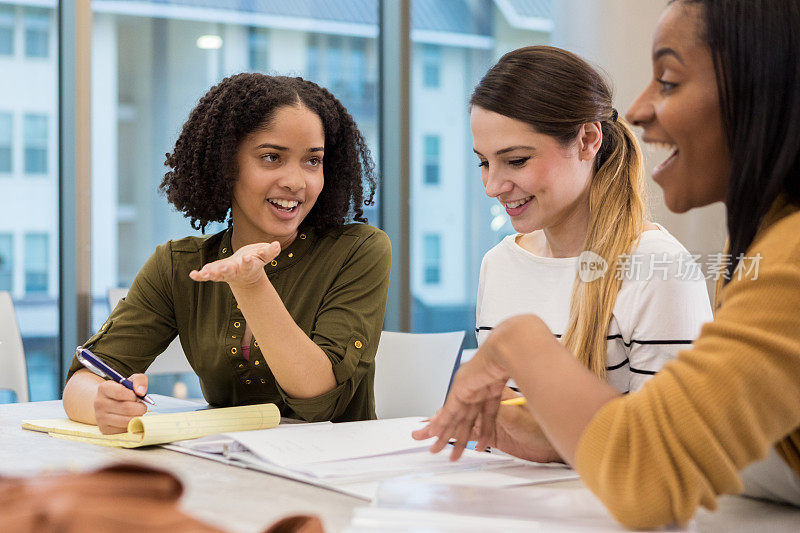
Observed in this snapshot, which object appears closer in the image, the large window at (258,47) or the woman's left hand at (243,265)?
the woman's left hand at (243,265)

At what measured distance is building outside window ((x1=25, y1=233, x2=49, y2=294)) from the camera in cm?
317

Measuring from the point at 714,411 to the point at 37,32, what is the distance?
3212mm

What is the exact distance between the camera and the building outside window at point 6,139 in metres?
3.14

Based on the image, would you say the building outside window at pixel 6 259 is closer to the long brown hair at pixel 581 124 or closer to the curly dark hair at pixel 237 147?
the curly dark hair at pixel 237 147

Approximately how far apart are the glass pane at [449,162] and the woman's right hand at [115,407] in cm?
270

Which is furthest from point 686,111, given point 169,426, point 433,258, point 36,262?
point 433,258

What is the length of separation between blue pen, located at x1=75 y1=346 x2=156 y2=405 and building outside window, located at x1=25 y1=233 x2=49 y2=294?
1.90m

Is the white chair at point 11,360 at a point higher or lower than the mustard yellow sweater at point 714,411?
lower

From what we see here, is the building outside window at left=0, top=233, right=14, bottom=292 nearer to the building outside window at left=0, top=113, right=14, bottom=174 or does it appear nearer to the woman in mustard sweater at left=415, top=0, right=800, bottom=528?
the building outside window at left=0, top=113, right=14, bottom=174

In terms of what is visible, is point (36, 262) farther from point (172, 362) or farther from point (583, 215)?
point (583, 215)

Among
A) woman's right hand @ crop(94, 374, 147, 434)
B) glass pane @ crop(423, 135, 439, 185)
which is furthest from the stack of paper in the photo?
glass pane @ crop(423, 135, 439, 185)

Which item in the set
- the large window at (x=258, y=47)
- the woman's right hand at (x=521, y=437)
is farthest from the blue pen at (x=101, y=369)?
the large window at (x=258, y=47)

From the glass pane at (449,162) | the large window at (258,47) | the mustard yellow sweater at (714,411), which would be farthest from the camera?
the glass pane at (449,162)

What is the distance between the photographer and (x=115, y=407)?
128 cm
